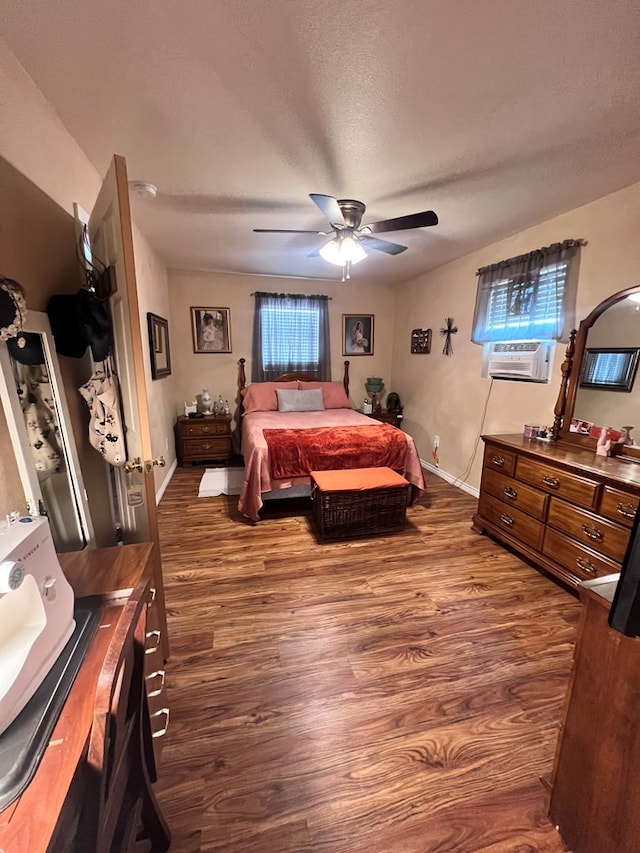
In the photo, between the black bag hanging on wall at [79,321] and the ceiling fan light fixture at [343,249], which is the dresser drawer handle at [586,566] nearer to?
the ceiling fan light fixture at [343,249]

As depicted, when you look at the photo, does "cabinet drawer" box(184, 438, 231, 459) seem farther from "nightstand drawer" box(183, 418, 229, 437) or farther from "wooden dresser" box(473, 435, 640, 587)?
"wooden dresser" box(473, 435, 640, 587)

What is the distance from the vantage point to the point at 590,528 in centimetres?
198

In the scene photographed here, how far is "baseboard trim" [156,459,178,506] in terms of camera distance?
3421 millimetres

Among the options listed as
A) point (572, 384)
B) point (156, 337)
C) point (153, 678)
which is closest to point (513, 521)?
point (572, 384)

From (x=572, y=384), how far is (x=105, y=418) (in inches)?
116

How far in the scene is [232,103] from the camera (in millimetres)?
1467

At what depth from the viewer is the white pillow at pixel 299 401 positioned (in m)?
4.41

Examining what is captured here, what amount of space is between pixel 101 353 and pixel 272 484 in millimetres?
1845

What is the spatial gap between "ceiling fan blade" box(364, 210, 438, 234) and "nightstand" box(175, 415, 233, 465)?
2.87 meters

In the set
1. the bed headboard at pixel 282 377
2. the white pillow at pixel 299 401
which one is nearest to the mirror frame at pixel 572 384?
the white pillow at pixel 299 401

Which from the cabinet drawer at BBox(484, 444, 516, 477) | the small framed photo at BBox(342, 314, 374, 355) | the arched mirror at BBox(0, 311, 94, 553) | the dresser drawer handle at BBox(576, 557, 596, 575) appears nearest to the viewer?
the arched mirror at BBox(0, 311, 94, 553)

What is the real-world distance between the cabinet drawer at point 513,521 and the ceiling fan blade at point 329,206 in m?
2.30

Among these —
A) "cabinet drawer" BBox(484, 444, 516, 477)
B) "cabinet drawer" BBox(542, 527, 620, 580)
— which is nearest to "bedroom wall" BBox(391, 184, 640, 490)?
"cabinet drawer" BBox(484, 444, 516, 477)

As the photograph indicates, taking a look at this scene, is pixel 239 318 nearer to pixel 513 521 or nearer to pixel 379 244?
pixel 379 244
